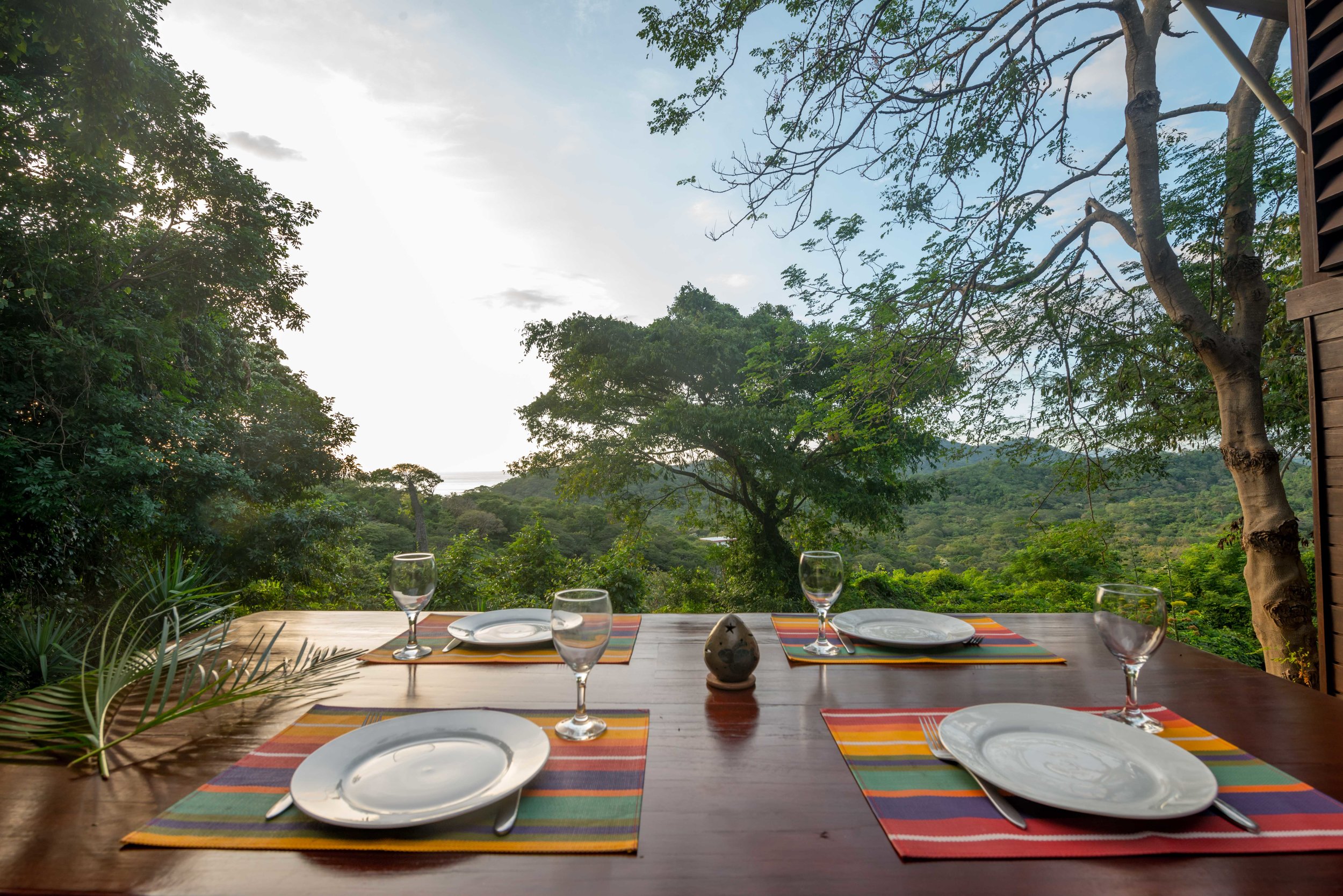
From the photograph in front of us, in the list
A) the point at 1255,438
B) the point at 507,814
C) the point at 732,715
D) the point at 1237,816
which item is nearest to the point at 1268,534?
the point at 1255,438

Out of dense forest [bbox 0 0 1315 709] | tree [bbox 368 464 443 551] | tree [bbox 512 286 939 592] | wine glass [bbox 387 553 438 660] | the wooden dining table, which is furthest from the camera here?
tree [bbox 368 464 443 551]

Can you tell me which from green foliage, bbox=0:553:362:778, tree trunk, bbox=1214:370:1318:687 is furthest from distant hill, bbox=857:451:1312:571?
green foliage, bbox=0:553:362:778

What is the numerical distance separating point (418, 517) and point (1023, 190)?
597 centimetres

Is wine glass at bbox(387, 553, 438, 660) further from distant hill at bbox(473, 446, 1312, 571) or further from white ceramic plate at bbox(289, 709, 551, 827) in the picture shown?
distant hill at bbox(473, 446, 1312, 571)

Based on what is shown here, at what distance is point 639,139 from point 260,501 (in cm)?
498

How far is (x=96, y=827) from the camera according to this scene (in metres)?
0.65

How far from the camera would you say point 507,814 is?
0.67 meters

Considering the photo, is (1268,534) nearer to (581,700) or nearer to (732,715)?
(732,715)

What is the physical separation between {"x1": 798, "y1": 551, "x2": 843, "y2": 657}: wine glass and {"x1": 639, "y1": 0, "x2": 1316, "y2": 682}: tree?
2199 millimetres

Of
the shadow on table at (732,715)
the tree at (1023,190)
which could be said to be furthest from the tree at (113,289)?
the shadow on table at (732,715)

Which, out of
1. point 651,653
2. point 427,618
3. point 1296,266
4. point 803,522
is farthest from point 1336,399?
point 803,522

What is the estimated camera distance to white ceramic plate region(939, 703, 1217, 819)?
26.3 inches

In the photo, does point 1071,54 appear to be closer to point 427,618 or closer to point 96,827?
point 427,618

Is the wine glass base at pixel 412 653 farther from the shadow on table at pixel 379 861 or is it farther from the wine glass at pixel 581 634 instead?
the shadow on table at pixel 379 861
